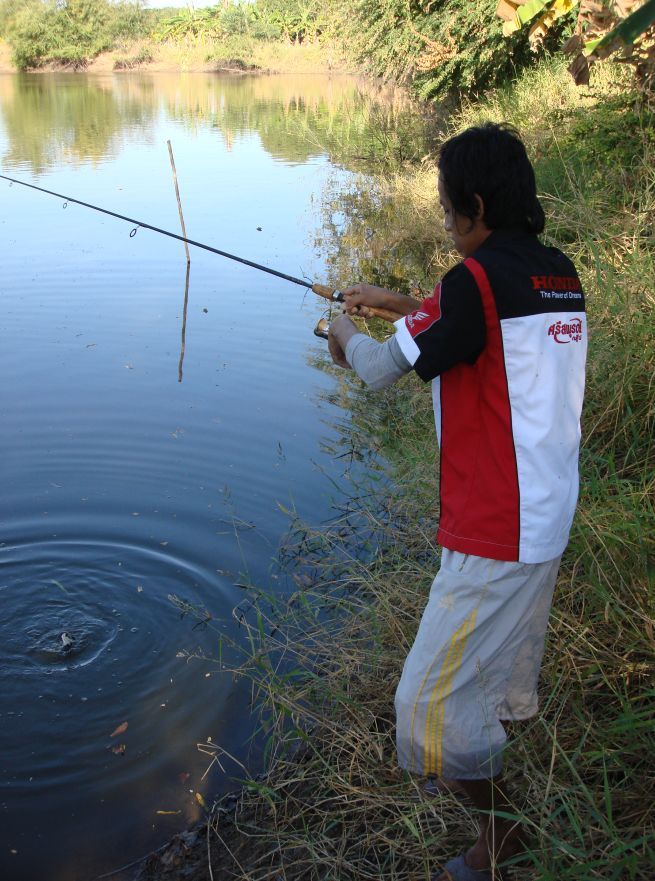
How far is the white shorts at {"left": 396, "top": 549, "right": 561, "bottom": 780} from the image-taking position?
2.19m

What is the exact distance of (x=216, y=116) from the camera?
30016mm

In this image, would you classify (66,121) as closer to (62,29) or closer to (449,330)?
(449,330)

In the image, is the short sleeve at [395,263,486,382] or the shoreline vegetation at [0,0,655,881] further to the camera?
the shoreline vegetation at [0,0,655,881]

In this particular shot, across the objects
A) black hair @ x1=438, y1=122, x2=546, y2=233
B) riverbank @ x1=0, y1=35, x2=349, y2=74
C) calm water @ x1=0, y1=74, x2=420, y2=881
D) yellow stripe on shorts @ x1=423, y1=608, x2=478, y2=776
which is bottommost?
calm water @ x1=0, y1=74, x2=420, y2=881

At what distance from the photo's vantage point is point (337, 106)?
26859mm

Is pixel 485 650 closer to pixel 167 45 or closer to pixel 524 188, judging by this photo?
pixel 524 188

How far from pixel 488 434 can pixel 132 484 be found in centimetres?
422

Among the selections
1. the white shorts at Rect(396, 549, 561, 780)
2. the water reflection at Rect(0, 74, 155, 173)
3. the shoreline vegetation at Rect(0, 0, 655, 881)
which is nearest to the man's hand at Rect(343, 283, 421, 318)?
the white shorts at Rect(396, 549, 561, 780)

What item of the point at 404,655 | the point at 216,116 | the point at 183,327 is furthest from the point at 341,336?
the point at 216,116

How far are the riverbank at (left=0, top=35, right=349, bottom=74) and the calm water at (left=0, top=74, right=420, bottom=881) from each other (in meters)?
40.1

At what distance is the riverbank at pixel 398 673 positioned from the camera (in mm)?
2514

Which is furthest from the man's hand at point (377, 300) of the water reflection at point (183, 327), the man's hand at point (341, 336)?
the water reflection at point (183, 327)

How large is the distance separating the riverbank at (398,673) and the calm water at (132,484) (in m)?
0.32

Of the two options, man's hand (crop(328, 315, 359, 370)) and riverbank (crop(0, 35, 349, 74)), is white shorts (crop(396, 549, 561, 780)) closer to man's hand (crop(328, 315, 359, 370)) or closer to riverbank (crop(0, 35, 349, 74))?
man's hand (crop(328, 315, 359, 370))
